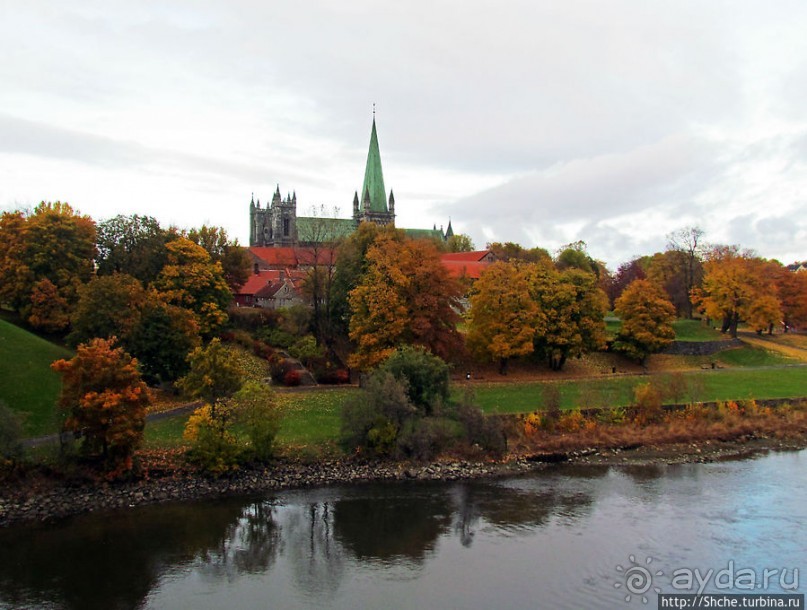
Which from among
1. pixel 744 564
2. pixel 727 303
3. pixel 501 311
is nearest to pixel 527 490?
pixel 744 564

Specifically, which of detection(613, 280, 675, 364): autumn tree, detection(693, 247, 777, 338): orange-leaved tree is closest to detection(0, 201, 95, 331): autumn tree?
detection(613, 280, 675, 364): autumn tree

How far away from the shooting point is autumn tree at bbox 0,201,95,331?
42.3 m

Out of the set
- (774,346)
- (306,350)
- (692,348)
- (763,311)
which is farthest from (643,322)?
(306,350)

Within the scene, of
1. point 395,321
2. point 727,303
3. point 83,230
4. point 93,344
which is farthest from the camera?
point 727,303

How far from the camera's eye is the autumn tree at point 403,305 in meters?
42.4

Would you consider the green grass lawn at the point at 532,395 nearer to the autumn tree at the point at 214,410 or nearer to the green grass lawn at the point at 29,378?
the autumn tree at the point at 214,410

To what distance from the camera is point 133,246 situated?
48156mm

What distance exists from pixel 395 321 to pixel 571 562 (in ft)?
72.8

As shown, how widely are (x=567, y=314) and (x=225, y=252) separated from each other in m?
26.6

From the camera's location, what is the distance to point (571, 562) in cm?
2230

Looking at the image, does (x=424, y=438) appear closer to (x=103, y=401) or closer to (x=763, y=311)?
(x=103, y=401)

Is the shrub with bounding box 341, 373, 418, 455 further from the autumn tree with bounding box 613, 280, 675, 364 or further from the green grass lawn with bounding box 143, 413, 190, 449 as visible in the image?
the autumn tree with bounding box 613, 280, 675, 364

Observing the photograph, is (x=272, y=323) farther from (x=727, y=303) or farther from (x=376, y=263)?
(x=727, y=303)

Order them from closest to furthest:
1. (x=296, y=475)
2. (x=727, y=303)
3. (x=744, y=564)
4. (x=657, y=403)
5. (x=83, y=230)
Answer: (x=744, y=564)
(x=296, y=475)
(x=657, y=403)
(x=83, y=230)
(x=727, y=303)
